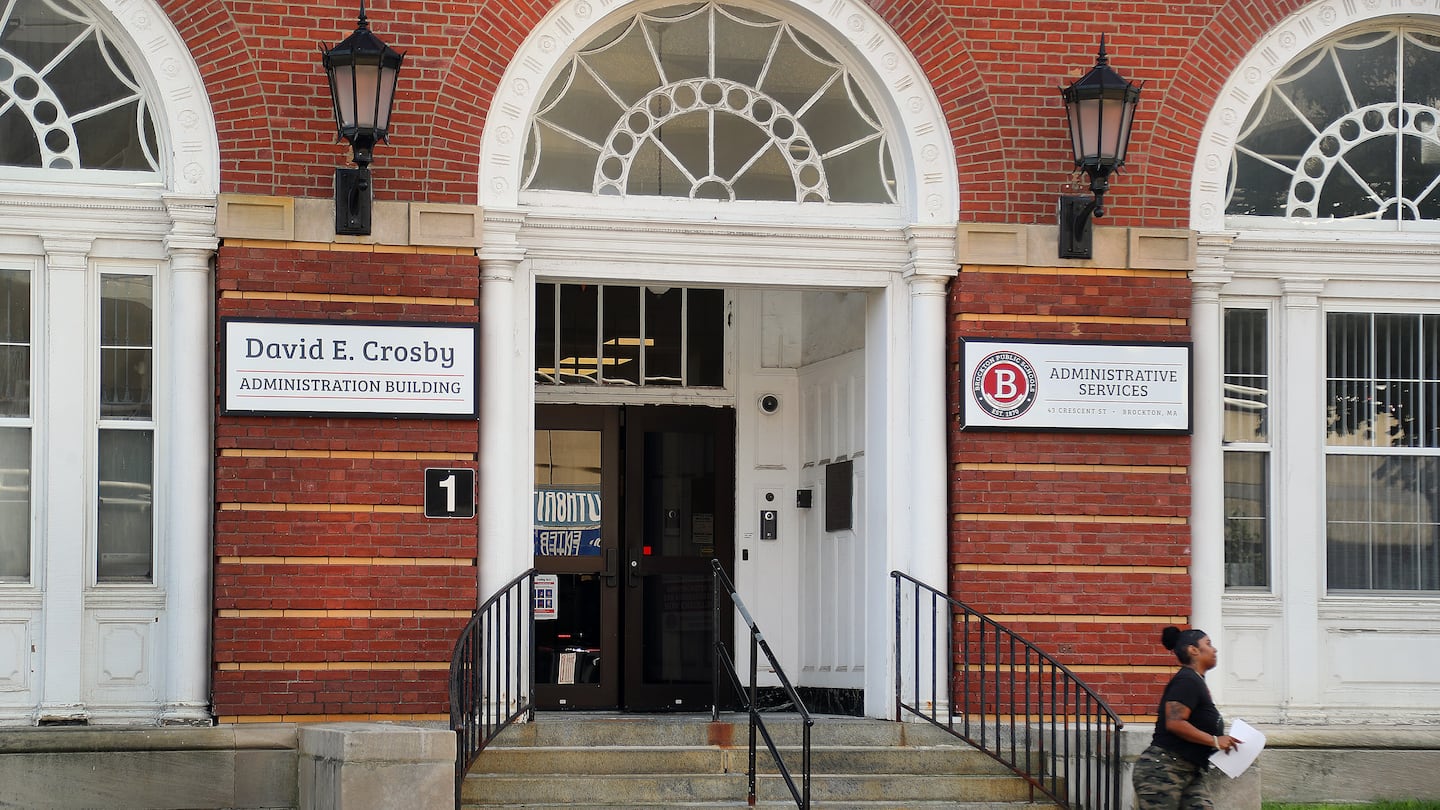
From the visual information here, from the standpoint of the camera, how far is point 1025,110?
1070 cm

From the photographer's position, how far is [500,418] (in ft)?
33.7

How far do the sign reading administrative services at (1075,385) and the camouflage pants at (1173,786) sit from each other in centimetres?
267

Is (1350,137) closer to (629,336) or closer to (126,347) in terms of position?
(629,336)

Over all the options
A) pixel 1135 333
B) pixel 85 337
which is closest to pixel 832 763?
pixel 1135 333

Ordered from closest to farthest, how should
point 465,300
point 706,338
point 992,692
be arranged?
point 465,300 < point 992,692 < point 706,338

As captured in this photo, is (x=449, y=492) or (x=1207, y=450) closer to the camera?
(x=449, y=492)

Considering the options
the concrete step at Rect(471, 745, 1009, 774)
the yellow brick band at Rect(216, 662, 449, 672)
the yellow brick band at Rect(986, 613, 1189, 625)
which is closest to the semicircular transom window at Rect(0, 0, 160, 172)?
the yellow brick band at Rect(216, 662, 449, 672)

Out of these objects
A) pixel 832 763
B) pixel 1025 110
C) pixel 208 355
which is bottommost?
pixel 832 763

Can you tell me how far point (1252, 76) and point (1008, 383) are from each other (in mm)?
2458

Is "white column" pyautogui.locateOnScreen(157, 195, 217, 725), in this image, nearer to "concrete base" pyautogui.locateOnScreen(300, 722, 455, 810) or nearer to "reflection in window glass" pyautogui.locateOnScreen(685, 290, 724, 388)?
"concrete base" pyautogui.locateOnScreen(300, 722, 455, 810)

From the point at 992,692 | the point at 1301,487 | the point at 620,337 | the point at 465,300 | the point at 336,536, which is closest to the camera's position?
the point at 336,536

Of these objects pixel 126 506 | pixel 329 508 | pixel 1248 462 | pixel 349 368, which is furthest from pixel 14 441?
pixel 1248 462

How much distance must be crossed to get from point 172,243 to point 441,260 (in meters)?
1.47

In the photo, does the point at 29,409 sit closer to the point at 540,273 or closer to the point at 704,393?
the point at 540,273
